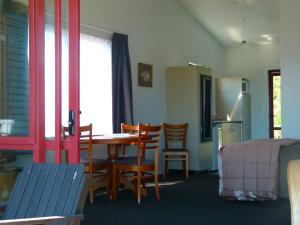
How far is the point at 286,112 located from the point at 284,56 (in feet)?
2.87

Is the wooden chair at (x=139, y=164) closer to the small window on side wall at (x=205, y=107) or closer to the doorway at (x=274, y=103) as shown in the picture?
the small window on side wall at (x=205, y=107)

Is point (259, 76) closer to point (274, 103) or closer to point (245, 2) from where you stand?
point (274, 103)

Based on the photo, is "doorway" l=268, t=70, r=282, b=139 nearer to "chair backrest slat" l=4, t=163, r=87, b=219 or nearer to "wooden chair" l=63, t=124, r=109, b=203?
"wooden chair" l=63, t=124, r=109, b=203

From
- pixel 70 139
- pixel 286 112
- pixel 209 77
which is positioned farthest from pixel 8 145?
pixel 209 77

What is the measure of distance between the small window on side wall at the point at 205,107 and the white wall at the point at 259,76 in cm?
228

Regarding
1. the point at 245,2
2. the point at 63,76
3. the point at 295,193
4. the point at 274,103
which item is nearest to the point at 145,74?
the point at 245,2

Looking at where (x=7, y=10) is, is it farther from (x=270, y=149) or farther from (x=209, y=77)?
(x=209, y=77)

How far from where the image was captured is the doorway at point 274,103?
10227mm

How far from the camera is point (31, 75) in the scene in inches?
127

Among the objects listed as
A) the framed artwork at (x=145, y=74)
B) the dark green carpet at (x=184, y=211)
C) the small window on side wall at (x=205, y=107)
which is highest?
the framed artwork at (x=145, y=74)

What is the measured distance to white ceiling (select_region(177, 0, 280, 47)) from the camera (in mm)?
8223

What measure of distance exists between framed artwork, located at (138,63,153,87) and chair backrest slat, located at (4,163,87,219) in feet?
15.5

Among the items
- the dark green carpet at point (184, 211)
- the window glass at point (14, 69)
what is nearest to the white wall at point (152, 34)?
the dark green carpet at point (184, 211)

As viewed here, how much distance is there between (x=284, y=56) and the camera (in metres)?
7.12
